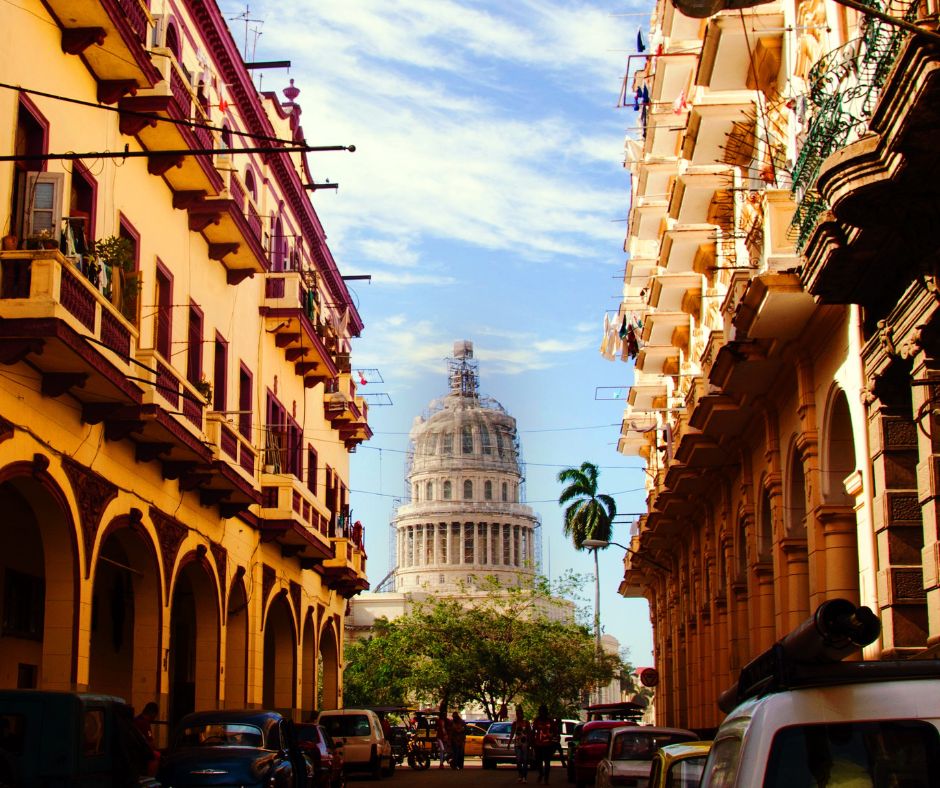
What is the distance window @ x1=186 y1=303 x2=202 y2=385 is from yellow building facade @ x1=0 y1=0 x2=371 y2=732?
0.04m

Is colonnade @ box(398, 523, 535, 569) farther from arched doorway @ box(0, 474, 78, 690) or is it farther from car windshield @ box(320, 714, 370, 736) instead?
arched doorway @ box(0, 474, 78, 690)

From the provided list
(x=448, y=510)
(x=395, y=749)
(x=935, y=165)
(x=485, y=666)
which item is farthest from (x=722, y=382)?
(x=448, y=510)

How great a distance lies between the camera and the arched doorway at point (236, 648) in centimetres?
2920

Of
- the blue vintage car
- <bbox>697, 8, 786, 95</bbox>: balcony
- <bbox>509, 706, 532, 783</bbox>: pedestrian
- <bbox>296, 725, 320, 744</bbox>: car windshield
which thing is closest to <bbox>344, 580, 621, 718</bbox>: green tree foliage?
<bbox>509, 706, 532, 783</bbox>: pedestrian

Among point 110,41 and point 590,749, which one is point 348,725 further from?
point 110,41

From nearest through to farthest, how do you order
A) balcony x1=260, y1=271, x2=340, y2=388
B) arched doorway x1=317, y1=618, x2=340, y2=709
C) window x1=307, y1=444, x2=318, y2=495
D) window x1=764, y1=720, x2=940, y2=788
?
window x1=764, y1=720, x2=940, y2=788 < balcony x1=260, y1=271, x2=340, y2=388 < window x1=307, y1=444, x2=318, y2=495 < arched doorway x1=317, y1=618, x2=340, y2=709

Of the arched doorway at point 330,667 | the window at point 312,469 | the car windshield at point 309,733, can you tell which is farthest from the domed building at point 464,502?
the car windshield at point 309,733

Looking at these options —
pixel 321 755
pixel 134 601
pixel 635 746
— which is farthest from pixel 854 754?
pixel 134 601

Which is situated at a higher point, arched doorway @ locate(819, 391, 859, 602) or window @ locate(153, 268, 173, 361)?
window @ locate(153, 268, 173, 361)

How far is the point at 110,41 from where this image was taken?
18891mm

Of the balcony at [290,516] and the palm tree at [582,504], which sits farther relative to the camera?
the palm tree at [582,504]

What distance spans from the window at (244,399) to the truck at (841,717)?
2454cm

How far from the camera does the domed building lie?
477ft

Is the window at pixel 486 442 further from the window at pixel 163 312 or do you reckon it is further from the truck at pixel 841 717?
the truck at pixel 841 717
